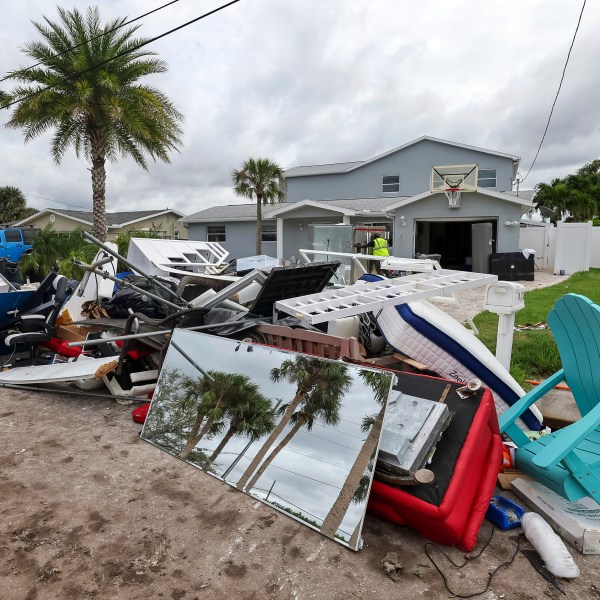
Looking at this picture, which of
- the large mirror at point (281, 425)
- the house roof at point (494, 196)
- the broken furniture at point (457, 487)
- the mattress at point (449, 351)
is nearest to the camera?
the broken furniture at point (457, 487)

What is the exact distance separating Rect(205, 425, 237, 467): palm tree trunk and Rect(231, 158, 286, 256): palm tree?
730 inches

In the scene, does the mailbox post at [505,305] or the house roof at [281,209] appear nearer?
the mailbox post at [505,305]

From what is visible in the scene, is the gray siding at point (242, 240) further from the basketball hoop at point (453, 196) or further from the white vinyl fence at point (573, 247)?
the white vinyl fence at point (573, 247)

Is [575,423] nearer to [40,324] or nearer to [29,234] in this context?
[40,324]

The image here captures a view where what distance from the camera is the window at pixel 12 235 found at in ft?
55.6

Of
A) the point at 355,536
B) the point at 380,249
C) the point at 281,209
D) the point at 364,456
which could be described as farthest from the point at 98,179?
the point at 355,536

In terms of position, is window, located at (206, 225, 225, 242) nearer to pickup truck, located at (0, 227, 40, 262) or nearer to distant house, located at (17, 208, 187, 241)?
pickup truck, located at (0, 227, 40, 262)

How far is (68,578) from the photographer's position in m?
2.06

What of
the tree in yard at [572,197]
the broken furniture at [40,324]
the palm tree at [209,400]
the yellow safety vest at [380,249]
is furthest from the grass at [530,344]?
the tree in yard at [572,197]

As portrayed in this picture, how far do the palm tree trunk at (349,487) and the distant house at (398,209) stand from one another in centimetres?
1340

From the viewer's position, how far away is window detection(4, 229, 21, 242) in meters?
17.0

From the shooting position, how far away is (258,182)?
21.0 m

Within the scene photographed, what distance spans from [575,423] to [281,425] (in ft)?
5.28

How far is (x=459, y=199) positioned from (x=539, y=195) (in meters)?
23.0
